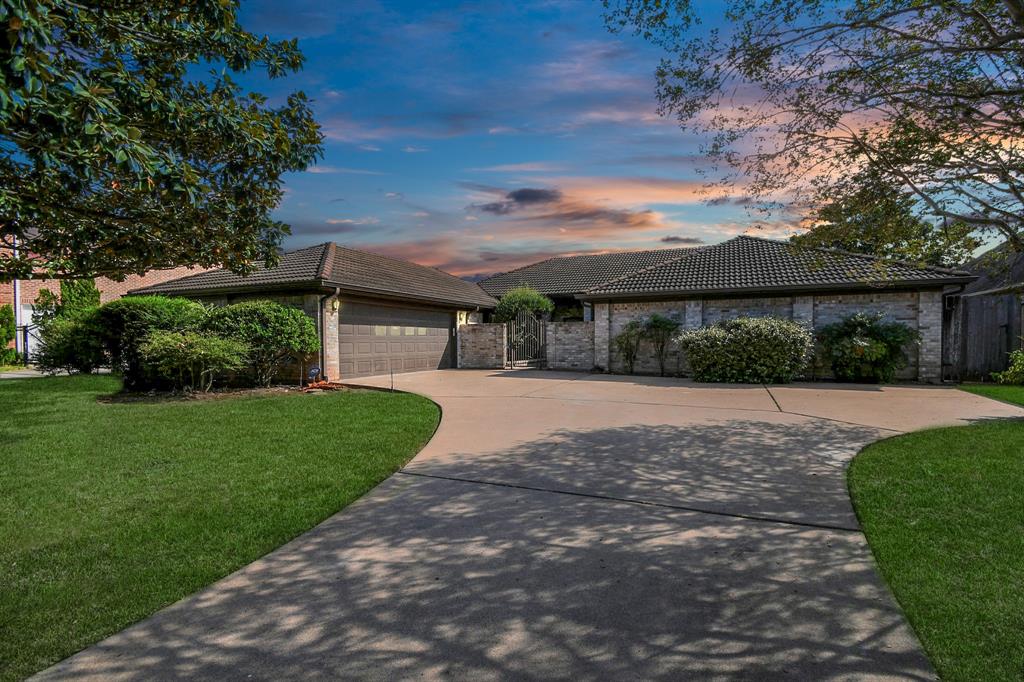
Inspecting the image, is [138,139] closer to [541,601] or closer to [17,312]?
[541,601]

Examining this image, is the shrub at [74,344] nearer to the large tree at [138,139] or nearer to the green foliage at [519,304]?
the large tree at [138,139]

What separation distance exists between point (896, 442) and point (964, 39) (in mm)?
4491

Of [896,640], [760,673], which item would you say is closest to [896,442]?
[896,640]

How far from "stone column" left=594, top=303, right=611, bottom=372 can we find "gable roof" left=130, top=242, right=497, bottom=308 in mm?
5418

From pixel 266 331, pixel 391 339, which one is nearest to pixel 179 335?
pixel 266 331

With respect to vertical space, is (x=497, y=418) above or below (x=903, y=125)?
below

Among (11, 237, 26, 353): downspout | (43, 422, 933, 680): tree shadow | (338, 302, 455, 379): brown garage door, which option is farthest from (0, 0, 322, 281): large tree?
(11, 237, 26, 353): downspout

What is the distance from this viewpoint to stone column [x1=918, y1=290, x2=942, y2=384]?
1364cm

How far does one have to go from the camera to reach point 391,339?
17.0 metres

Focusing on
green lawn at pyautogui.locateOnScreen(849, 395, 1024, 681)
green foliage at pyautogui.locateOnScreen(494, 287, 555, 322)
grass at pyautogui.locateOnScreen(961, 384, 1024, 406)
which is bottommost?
grass at pyautogui.locateOnScreen(961, 384, 1024, 406)

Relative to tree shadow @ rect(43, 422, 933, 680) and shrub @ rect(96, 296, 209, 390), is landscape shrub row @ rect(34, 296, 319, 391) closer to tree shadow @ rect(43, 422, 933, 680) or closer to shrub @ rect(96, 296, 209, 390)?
shrub @ rect(96, 296, 209, 390)

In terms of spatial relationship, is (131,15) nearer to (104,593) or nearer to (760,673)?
(104,593)

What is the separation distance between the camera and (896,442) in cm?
664

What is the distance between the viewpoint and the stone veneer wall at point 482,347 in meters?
19.4
